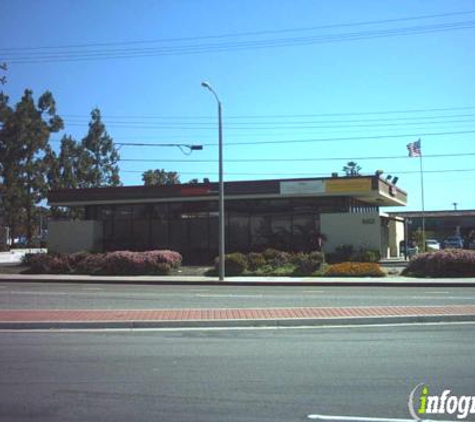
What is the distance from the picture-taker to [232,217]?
39.2 m

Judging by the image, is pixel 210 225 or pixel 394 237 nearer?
pixel 210 225

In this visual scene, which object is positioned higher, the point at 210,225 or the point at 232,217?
the point at 232,217

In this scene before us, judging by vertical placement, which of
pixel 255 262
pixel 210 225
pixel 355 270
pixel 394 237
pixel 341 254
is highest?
pixel 210 225

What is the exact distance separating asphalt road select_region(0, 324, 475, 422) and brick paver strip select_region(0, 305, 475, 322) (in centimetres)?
121

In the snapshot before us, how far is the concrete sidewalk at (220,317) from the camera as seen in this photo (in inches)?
487

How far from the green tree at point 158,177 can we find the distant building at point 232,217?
1803 inches

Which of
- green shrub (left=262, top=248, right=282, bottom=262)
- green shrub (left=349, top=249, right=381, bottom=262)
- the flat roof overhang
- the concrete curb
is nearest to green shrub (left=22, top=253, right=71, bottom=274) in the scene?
the flat roof overhang

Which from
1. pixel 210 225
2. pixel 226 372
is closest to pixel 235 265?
pixel 210 225

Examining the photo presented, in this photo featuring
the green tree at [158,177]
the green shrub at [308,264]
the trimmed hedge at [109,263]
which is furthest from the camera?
the green tree at [158,177]

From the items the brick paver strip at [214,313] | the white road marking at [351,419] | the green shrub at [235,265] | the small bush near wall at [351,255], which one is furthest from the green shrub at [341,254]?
the white road marking at [351,419]

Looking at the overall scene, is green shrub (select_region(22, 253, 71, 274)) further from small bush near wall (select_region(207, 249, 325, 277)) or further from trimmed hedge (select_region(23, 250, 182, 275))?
small bush near wall (select_region(207, 249, 325, 277))

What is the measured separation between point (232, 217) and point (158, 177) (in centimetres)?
5355

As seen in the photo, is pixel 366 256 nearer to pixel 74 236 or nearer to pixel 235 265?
pixel 235 265

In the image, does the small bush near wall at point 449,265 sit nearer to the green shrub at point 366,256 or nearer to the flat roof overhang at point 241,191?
the green shrub at point 366,256
